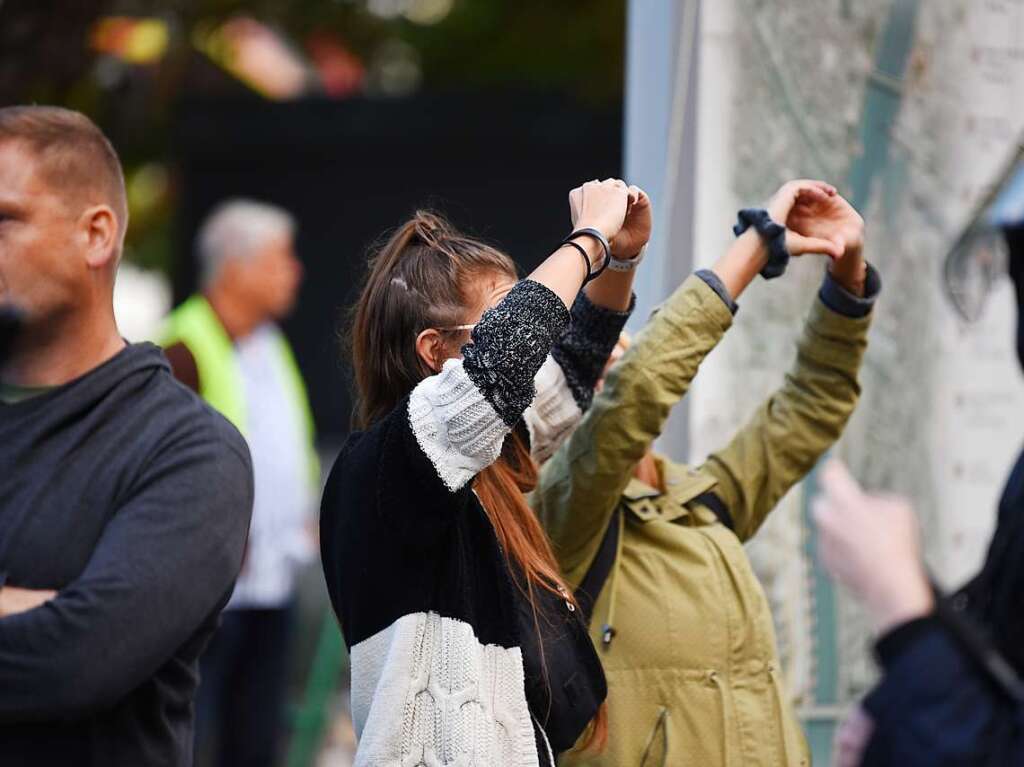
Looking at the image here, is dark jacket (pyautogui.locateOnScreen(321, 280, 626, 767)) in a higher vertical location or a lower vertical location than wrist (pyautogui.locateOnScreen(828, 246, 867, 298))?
lower

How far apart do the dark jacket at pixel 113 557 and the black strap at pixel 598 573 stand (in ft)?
2.27

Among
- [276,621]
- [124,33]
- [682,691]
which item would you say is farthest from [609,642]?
[124,33]

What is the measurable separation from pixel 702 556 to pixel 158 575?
106 centimetres

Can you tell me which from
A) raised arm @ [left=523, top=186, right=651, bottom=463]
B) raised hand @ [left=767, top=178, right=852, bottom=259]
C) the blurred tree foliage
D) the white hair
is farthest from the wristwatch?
the blurred tree foliage

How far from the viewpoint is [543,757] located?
9.07 ft

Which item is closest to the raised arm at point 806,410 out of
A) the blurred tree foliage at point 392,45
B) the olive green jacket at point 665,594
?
the olive green jacket at point 665,594

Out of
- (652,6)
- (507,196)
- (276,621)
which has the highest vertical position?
(652,6)

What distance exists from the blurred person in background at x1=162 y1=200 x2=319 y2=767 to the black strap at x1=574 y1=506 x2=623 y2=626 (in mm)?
2979

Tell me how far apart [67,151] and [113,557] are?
2.30 feet

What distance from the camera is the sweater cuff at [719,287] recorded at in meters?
3.16

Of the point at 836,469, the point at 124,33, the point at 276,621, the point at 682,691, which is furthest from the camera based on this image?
the point at 124,33

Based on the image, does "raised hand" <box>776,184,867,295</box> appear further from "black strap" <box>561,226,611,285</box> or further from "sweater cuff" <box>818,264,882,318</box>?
"black strap" <box>561,226,611,285</box>

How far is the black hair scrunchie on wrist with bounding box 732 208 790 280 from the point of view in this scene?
316cm

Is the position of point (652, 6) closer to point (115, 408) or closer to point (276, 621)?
point (115, 408)
